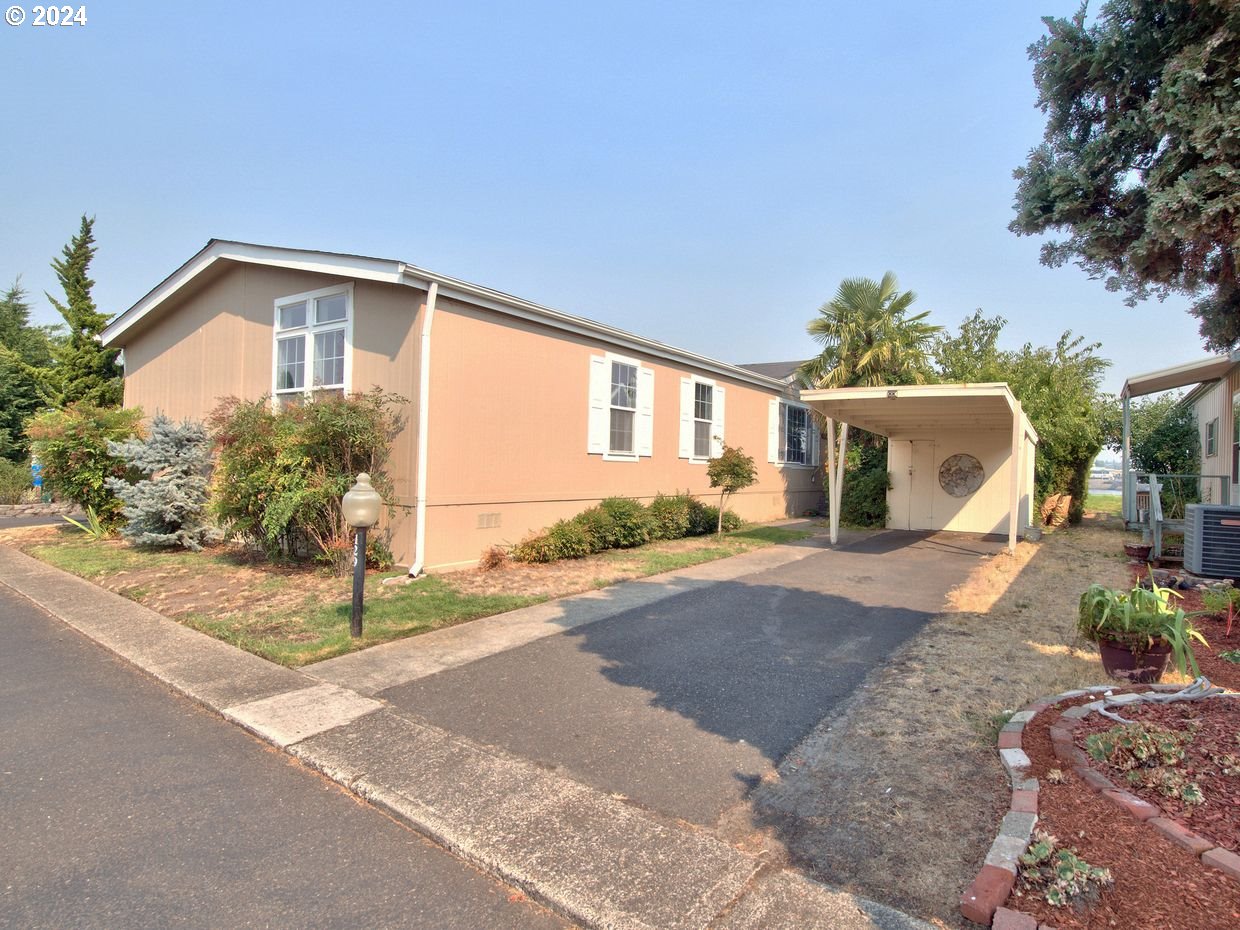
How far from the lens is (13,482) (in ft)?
60.8

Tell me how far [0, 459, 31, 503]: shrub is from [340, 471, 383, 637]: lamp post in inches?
747

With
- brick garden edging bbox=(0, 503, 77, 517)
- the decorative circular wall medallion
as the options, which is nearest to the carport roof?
the decorative circular wall medallion

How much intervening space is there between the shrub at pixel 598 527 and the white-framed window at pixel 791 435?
717 centimetres

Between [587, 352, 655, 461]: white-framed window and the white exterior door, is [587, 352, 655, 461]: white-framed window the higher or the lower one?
the higher one

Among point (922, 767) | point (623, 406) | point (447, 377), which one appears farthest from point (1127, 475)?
point (447, 377)

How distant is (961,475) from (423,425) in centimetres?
1240

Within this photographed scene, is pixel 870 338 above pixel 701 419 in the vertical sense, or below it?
above

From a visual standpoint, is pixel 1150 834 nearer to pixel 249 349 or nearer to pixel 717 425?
pixel 249 349

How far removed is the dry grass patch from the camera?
2.55 meters

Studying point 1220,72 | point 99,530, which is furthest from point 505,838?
point 99,530

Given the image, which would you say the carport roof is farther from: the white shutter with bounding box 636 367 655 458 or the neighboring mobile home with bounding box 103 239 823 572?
the neighboring mobile home with bounding box 103 239 823 572

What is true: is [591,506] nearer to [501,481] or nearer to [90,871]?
[501,481]

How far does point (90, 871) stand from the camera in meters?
2.58

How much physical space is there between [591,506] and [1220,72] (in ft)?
30.2
